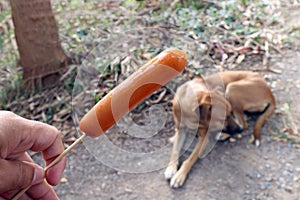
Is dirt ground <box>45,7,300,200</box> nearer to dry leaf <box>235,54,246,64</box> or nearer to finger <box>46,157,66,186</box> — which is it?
dry leaf <box>235,54,246,64</box>

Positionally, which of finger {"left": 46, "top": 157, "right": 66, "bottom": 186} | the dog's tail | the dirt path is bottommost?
the dirt path

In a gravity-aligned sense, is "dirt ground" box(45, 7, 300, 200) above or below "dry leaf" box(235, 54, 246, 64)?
below

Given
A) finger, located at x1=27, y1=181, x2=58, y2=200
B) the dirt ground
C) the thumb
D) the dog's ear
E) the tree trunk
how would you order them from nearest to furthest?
1. the thumb
2. finger, located at x1=27, y1=181, x2=58, y2=200
3. the dirt ground
4. the dog's ear
5. the tree trunk

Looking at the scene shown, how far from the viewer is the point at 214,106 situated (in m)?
3.10

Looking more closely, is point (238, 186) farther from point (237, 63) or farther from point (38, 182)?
point (38, 182)

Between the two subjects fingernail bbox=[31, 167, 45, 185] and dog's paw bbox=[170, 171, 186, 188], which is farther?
dog's paw bbox=[170, 171, 186, 188]

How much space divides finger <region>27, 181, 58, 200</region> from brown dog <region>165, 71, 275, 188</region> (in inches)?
60.7

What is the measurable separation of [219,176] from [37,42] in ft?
5.24

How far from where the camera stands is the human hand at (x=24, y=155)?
3.92ft

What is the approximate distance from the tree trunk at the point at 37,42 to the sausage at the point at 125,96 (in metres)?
2.15

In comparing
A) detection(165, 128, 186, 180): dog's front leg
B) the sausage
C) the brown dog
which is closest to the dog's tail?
the brown dog

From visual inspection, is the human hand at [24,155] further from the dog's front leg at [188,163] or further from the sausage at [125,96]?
the dog's front leg at [188,163]

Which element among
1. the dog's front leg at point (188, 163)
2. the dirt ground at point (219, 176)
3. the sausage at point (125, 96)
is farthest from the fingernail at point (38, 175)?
the dog's front leg at point (188, 163)

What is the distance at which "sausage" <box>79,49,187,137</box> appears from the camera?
1232 millimetres
